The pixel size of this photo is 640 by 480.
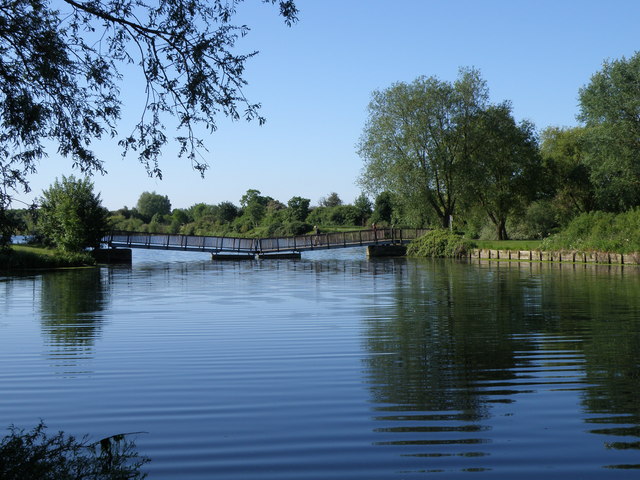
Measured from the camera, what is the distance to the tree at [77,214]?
1470 inches

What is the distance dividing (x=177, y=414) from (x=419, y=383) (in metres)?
2.75

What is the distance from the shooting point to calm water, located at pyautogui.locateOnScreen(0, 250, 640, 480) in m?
5.29

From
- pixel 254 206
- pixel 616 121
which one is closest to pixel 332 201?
pixel 254 206

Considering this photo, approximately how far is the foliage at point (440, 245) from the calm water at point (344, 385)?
27.7 metres

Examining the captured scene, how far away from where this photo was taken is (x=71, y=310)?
16.8 m

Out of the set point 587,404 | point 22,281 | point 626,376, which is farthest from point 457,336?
point 22,281

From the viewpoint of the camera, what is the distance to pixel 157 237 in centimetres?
4931

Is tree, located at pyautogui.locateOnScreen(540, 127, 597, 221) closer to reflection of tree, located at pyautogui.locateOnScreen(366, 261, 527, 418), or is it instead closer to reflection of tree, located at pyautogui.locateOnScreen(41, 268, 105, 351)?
reflection of tree, located at pyautogui.locateOnScreen(366, 261, 527, 418)

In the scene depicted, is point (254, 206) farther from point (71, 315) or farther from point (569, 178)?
point (71, 315)

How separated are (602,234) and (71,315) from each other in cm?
2702

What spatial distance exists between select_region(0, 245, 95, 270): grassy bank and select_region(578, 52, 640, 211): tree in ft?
97.6

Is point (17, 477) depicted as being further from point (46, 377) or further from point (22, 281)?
point (22, 281)

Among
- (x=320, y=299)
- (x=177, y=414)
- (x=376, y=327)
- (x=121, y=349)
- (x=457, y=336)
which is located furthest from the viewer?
(x=320, y=299)

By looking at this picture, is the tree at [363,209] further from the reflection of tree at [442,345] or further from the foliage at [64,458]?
the foliage at [64,458]
